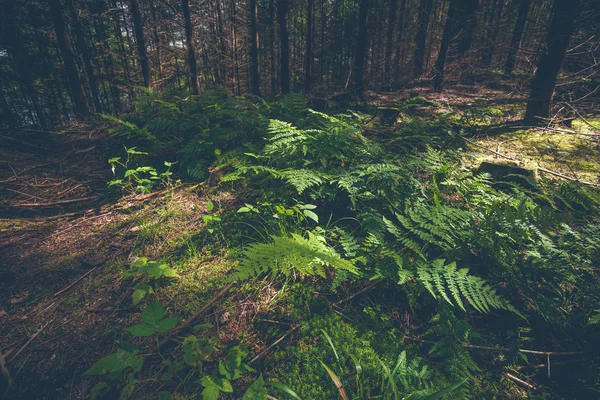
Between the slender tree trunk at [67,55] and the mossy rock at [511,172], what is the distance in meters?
10.3

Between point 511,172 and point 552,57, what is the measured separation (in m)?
3.52

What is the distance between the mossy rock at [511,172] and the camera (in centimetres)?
312

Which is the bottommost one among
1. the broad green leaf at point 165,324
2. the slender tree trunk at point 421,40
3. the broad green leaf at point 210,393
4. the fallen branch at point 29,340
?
the fallen branch at point 29,340

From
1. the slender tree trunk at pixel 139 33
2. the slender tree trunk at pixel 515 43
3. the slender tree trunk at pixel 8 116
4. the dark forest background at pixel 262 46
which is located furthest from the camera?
the slender tree trunk at pixel 139 33

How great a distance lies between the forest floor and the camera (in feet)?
5.52

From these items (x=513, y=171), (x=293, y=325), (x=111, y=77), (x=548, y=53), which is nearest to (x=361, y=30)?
(x=548, y=53)

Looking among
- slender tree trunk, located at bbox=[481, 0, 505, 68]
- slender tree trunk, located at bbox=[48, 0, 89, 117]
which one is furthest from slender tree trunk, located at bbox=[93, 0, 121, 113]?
slender tree trunk, located at bbox=[481, 0, 505, 68]

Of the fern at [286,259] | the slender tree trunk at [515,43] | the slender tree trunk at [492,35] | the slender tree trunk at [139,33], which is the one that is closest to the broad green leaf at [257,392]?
A: the fern at [286,259]

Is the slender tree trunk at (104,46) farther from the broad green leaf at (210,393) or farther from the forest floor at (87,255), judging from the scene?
the broad green leaf at (210,393)

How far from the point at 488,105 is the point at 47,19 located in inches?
757

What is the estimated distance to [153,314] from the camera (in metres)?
1.63

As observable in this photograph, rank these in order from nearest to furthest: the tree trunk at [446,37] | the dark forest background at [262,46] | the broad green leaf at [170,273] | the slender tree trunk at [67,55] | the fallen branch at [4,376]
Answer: the fallen branch at [4,376], the broad green leaf at [170,273], the dark forest background at [262,46], the slender tree trunk at [67,55], the tree trunk at [446,37]

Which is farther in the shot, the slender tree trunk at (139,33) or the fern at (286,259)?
the slender tree trunk at (139,33)

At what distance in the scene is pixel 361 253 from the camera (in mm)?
2090
